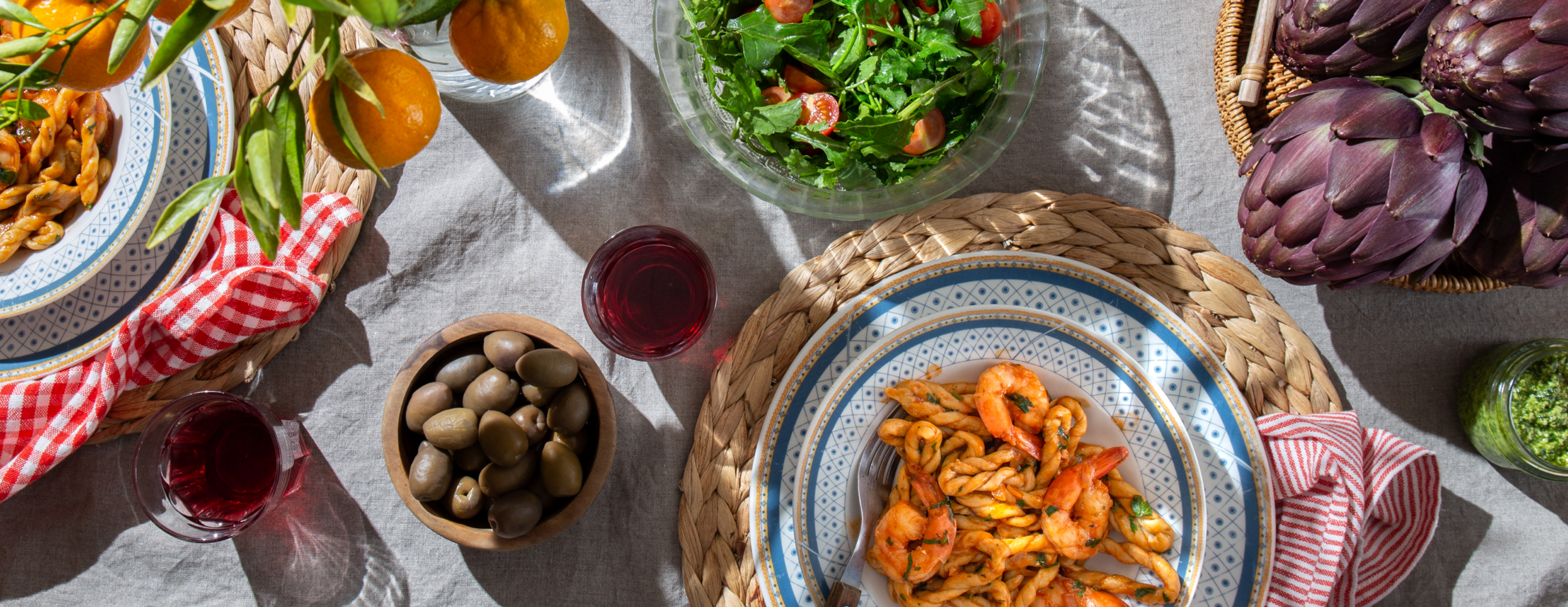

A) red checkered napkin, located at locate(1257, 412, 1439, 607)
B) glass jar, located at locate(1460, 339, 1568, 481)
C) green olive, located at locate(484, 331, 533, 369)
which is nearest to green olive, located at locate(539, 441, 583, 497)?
green olive, located at locate(484, 331, 533, 369)

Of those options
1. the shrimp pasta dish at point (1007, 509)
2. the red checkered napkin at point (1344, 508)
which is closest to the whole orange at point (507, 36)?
the shrimp pasta dish at point (1007, 509)

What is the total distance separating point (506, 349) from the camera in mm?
1078

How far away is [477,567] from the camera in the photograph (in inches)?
49.3

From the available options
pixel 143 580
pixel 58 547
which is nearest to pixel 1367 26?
pixel 143 580

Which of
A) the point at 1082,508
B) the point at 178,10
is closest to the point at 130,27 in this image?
the point at 178,10

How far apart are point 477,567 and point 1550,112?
4.88ft

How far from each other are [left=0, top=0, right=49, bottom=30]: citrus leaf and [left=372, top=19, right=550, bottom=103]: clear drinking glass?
45 cm

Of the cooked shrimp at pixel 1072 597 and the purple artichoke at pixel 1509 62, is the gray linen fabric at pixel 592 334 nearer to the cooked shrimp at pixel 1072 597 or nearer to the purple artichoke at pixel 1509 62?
the purple artichoke at pixel 1509 62

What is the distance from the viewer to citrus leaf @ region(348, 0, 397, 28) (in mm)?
534

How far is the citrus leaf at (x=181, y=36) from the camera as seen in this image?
1.66 feet

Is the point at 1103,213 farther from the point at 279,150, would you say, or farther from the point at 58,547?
the point at 58,547

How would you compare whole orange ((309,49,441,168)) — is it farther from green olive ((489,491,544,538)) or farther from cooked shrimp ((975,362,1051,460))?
cooked shrimp ((975,362,1051,460))

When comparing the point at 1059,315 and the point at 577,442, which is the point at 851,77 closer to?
the point at 1059,315

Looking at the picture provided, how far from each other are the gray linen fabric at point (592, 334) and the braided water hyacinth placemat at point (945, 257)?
0.06 meters
